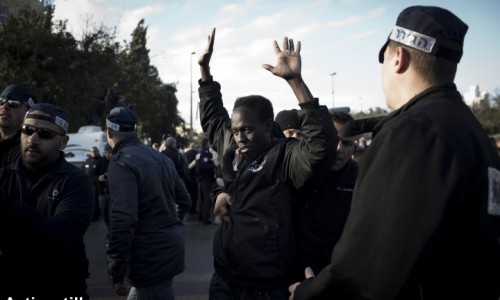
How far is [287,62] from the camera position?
2.76m

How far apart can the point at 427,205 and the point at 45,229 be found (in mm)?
2033

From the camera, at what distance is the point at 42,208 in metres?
2.93

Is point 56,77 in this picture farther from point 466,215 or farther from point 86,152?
point 466,215

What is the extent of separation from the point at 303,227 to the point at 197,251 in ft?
21.1

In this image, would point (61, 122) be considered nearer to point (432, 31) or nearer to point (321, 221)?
point (321, 221)

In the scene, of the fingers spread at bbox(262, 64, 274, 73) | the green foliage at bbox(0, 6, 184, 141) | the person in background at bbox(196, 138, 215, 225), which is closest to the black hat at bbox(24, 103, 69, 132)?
the fingers spread at bbox(262, 64, 274, 73)

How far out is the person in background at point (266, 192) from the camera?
2.70 meters

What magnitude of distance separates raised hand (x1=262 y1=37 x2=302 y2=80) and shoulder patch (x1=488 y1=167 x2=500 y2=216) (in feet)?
4.41

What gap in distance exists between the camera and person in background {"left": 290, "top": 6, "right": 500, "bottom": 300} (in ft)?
4.72

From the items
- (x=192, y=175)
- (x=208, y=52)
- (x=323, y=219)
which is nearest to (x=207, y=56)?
(x=208, y=52)

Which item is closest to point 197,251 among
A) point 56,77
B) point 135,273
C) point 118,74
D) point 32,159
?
point 135,273

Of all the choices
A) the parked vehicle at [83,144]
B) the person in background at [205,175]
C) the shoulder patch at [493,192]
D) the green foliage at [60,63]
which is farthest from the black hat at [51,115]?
the green foliage at [60,63]

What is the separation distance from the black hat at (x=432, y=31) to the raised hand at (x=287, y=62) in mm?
995

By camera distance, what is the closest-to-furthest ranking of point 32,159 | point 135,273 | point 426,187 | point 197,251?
point 426,187
point 32,159
point 135,273
point 197,251
